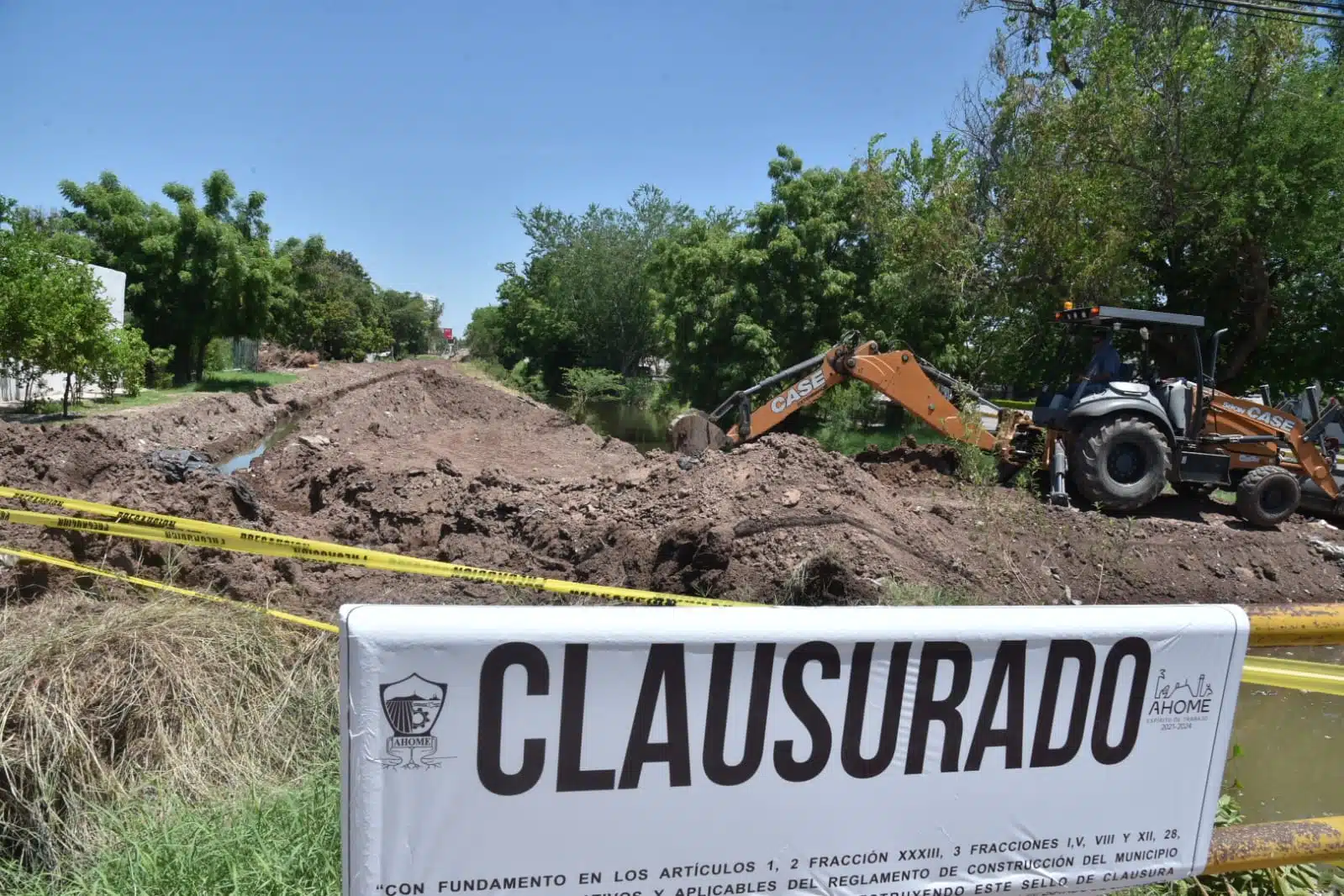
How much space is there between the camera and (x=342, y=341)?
2707 inches

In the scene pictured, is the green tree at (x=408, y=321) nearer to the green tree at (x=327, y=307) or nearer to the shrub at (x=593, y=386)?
the green tree at (x=327, y=307)

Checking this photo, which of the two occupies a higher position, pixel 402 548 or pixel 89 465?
pixel 89 465

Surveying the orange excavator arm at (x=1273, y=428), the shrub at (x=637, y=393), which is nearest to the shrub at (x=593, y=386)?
the shrub at (x=637, y=393)

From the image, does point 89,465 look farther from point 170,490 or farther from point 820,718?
point 820,718

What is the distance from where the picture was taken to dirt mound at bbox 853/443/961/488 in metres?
14.4

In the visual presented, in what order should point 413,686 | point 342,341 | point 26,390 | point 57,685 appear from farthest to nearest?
1. point 342,341
2. point 26,390
3. point 57,685
4. point 413,686

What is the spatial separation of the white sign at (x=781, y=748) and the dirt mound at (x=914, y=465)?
39.9 feet

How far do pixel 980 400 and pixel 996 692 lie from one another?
518 inches

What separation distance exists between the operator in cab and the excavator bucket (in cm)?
485

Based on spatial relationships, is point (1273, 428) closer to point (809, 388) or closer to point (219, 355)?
point (809, 388)

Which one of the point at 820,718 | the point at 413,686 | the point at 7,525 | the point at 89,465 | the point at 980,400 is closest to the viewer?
the point at 413,686

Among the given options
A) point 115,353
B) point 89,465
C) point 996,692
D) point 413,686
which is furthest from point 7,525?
point 115,353

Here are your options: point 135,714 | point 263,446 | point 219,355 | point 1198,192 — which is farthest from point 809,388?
point 219,355

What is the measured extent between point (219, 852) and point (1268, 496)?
13246mm
